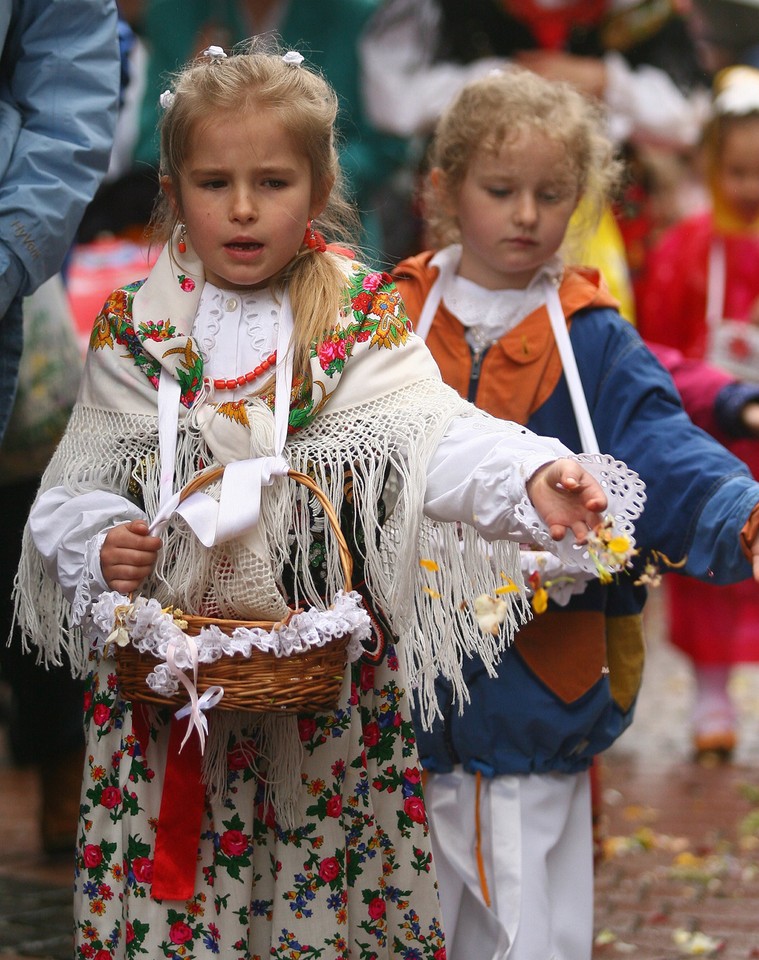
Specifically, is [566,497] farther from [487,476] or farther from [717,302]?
[717,302]

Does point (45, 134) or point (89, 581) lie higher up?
point (45, 134)

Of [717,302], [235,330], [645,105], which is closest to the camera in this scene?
[235,330]

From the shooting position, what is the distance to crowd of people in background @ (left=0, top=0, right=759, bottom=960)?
332cm

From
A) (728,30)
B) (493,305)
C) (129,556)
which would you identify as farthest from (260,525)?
(728,30)

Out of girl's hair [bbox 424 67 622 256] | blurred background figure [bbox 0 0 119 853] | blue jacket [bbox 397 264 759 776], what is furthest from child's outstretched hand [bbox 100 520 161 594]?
girl's hair [bbox 424 67 622 256]

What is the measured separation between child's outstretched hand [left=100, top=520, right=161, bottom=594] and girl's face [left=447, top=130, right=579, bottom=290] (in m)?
1.18

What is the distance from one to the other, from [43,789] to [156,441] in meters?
2.09

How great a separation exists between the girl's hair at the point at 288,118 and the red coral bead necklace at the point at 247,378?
0.05m

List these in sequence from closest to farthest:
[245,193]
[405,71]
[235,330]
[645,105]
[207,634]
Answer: [207,634] → [245,193] → [235,330] → [405,71] → [645,105]

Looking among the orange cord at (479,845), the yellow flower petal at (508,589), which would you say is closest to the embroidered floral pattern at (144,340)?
the yellow flower petal at (508,589)

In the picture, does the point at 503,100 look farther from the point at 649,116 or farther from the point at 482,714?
the point at 649,116

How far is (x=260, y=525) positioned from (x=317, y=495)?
0.42 feet

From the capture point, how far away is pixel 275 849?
286cm

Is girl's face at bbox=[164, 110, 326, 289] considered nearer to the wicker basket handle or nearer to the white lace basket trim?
the wicker basket handle
